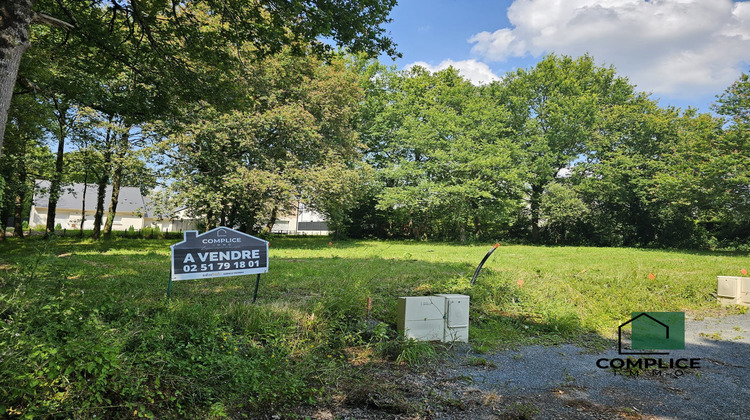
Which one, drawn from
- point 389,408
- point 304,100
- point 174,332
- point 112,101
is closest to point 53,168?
point 304,100

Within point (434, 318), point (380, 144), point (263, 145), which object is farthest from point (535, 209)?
point (434, 318)

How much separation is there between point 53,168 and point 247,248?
2107 cm

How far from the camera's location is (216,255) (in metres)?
5.63

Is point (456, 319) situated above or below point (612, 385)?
above

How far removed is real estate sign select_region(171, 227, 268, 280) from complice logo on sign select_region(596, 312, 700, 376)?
4.52m

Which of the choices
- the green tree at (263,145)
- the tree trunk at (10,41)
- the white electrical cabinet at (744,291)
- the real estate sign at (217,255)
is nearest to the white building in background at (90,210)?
the green tree at (263,145)

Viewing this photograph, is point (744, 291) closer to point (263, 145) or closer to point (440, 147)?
point (263, 145)

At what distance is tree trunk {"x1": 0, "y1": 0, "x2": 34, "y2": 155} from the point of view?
13.9 feet

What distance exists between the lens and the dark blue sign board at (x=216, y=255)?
210 inches

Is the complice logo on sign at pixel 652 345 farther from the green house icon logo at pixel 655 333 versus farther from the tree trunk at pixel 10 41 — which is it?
the tree trunk at pixel 10 41

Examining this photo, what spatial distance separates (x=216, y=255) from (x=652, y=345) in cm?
574

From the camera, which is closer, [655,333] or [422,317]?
[422,317]

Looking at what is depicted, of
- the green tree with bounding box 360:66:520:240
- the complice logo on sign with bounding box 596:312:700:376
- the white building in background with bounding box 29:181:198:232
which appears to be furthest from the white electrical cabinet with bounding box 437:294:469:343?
the white building in background with bounding box 29:181:198:232

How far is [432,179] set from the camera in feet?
90.9
